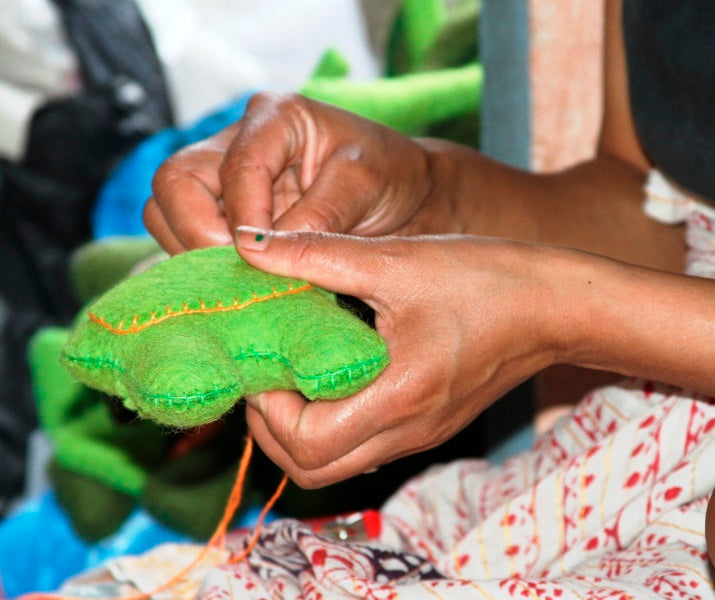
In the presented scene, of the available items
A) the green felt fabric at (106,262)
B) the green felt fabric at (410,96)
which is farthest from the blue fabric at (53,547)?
the green felt fabric at (410,96)

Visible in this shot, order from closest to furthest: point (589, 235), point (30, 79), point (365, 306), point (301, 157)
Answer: point (365, 306), point (301, 157), point (589, 235), point (30, 79)

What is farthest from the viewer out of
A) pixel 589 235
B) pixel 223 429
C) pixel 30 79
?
pixel 30 79

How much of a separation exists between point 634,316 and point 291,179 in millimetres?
316

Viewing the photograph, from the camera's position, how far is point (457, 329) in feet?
1.86

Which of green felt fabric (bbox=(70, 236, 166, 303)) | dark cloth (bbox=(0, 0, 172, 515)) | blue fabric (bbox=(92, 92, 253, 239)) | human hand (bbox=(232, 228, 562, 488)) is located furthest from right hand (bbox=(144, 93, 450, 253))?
dark cloth (bbox=(0, 0, 172, 515))

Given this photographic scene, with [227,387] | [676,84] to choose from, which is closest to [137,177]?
[676,84]

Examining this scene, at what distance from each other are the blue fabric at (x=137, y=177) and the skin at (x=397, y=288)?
84 centimetres

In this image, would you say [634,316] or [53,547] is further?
[53,547]

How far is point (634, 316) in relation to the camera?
604 millimetres

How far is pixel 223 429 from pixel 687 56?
2.96 feet

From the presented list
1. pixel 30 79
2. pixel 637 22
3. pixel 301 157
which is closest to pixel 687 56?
pixel 637 22

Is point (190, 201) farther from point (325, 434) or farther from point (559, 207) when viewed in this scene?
point (559, 207)

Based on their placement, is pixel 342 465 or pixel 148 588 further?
pixel 148 588

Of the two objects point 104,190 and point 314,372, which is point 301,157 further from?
point 104,190
